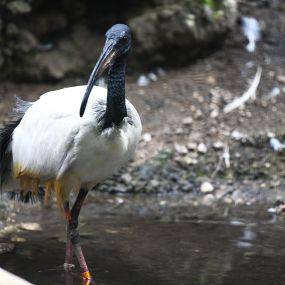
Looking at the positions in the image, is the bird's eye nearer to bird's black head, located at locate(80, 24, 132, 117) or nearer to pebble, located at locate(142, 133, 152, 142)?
bird's black head, located at locate(80, 24, 132, 117)

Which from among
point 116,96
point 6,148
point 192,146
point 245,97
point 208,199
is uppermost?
A: point 116,96

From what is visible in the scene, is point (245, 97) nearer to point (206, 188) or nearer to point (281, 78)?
point (281, 78)

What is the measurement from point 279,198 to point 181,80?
257 cm

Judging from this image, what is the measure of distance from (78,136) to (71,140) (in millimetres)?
90

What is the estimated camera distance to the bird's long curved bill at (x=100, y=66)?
6.03 metres

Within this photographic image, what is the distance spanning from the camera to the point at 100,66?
20.3 ft

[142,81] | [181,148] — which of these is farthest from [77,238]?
[142,81]

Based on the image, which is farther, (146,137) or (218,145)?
(146,137)

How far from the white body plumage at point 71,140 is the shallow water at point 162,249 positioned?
2.66ft

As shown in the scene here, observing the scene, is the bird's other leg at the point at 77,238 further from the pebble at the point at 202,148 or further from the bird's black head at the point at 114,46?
the pebble at the point at 202,148

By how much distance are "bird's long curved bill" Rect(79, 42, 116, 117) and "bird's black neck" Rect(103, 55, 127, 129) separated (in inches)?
6.8

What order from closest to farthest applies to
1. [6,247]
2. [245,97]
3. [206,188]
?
[6,247] → [206,188] → [245,97]

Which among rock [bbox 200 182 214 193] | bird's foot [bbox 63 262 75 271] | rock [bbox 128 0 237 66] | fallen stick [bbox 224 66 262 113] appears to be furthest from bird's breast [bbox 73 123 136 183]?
rock [bbox 128 0 237 66]

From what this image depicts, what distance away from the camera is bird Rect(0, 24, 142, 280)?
629 centimetres
